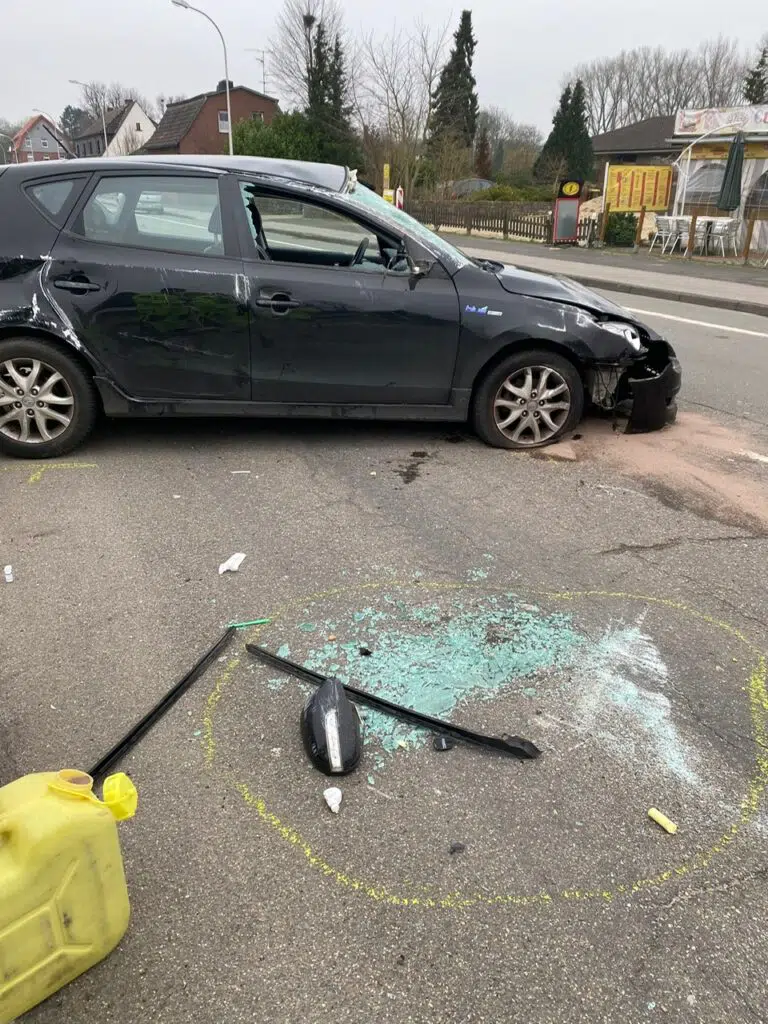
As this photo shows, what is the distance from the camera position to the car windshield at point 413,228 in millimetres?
5098

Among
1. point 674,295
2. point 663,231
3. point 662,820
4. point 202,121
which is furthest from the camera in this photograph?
point 202,121

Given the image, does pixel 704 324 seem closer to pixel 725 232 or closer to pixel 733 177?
pixel 725 232

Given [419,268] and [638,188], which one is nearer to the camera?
[419,268]

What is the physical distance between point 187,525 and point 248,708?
5.67ft

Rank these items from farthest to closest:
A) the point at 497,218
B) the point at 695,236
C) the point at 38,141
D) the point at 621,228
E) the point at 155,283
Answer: the point at 38,141
the point at 497,218
the point at 621,228
the point at 695,236
the point at 155,283

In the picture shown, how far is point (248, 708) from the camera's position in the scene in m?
2.79

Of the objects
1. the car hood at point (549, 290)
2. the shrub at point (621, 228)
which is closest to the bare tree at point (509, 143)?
the shrub at point (621, 228)

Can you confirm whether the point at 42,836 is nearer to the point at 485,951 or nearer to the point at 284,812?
the point at 284,812

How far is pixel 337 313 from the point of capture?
195 inches

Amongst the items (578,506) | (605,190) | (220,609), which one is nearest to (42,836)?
(220,609)

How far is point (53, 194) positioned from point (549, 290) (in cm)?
332

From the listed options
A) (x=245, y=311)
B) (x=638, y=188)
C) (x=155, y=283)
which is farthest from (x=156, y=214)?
(x=638, y=188)

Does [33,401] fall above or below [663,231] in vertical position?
below

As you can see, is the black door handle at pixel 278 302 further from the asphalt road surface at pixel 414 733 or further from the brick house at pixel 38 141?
the brick house at pixel 38 141
